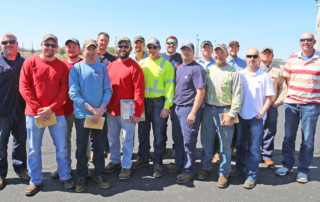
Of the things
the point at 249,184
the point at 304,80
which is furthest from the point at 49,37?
the point at 304,80

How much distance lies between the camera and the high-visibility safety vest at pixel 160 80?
378 centimetres

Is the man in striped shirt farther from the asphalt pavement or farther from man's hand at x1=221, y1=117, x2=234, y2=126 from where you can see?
man's hand at x1=221, y1=117, x2=234, y2=126

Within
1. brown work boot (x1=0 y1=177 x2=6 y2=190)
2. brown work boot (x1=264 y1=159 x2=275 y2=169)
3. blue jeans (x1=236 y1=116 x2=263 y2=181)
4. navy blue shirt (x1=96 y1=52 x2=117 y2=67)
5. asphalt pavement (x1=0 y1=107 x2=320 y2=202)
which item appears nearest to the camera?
asphalt pavement (x1=0 y1=107 x2=320 y2=202)

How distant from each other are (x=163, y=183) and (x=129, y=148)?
0.82 meters

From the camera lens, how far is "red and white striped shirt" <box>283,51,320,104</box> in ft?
12.0

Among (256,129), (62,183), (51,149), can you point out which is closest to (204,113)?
(256,129)

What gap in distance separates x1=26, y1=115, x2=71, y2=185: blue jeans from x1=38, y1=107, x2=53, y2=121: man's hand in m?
0.18

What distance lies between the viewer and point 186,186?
360 centimetres

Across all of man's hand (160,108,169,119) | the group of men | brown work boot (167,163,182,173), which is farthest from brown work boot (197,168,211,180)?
man's hand (160,108,169,119)

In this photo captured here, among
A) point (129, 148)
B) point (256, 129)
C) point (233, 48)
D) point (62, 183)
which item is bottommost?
point (62, 183)

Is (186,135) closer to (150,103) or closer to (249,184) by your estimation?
(150,103)

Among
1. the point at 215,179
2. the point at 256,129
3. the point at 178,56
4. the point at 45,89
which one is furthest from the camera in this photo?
the point at 178,56

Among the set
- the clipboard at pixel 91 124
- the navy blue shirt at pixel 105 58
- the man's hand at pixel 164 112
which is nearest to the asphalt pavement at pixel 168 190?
the clipboard at pixel 91 124

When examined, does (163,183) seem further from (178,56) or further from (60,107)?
(178,56)
